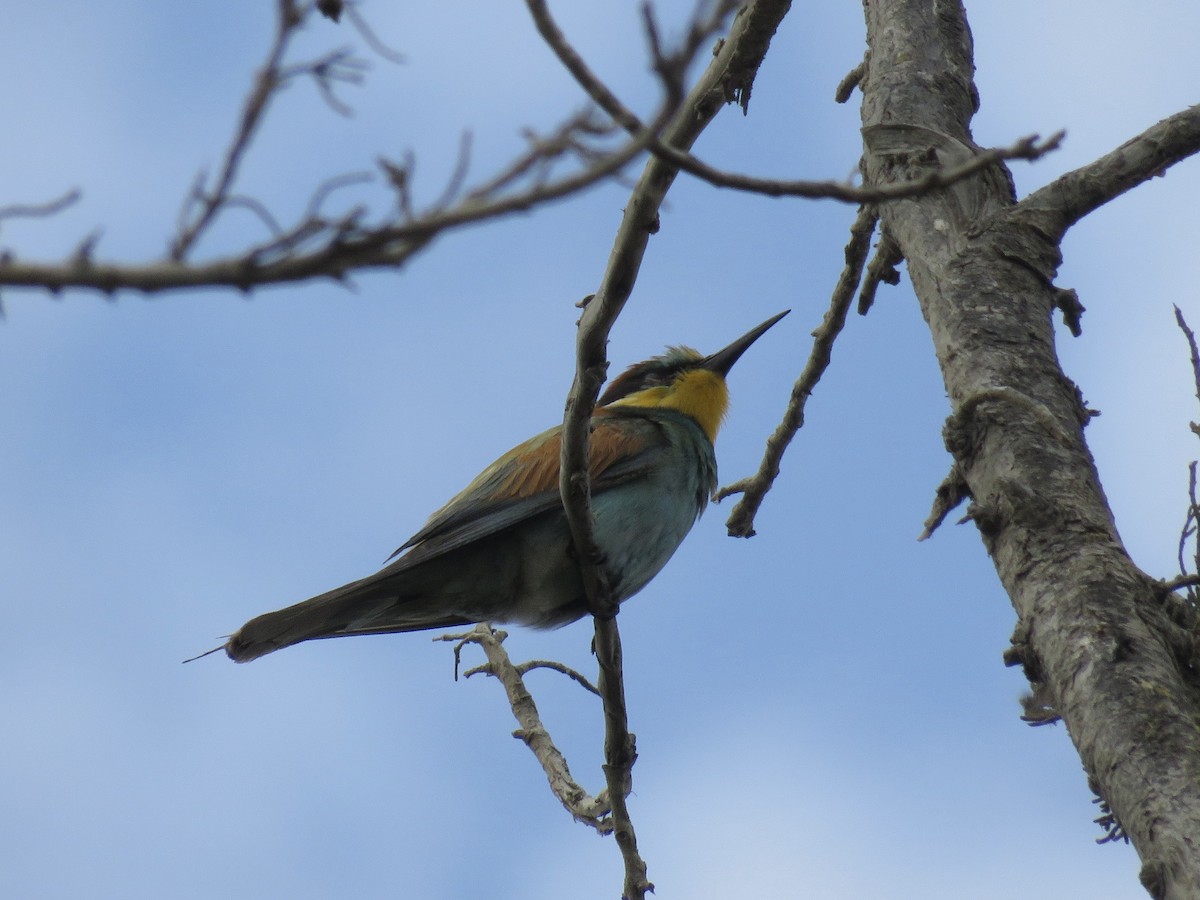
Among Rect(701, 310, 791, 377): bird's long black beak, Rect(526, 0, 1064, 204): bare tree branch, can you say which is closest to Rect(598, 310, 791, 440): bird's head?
Rect(701, 310, 791, 377): bird's long black beak

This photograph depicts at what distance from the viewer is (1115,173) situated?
3441 millimetres

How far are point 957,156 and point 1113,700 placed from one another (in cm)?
A: 181

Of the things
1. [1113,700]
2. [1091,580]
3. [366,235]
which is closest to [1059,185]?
[1091,580]

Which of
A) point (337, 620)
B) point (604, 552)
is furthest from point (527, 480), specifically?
point (337, 620)

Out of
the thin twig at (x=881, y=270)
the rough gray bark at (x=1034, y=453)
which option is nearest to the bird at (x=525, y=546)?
the thin twig at (x=881, y=270)

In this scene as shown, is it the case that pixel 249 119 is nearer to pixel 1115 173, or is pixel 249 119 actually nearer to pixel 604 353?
pixel 604 353

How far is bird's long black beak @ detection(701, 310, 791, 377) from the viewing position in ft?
20.3

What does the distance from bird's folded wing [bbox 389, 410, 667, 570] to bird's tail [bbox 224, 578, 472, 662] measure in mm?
170

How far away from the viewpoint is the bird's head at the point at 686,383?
5.98m

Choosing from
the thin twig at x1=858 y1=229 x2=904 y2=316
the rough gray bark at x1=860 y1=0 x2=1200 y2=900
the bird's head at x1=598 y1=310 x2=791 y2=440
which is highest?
the bird's head at x1=598 y1=310 x2=791 y2=440

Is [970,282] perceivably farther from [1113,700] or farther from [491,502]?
[491,502]

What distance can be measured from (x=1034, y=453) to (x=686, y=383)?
10.3ft

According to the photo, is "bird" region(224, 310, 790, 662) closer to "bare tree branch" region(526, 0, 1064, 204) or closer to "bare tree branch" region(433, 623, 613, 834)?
"bare tree branch" region(433, 623, 613, 834)

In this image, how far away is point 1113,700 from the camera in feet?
8.11
